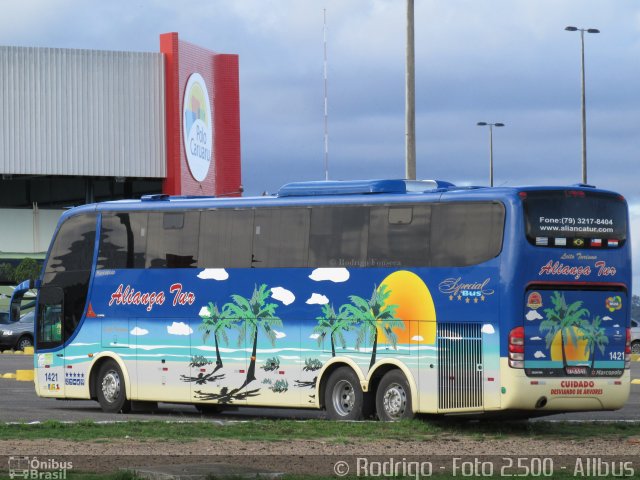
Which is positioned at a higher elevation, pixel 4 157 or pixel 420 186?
pixel 4 157

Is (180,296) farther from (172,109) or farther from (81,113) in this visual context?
(81,113)

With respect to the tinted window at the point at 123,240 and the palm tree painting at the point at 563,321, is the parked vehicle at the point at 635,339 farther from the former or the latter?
the palm tree painting at the point at 563,321

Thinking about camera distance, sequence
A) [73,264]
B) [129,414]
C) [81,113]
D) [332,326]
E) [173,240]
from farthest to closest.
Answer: [81,113] → [73,264] → [129,414] → [173,240] → [332,326]

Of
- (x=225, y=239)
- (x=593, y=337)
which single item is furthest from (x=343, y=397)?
(x=593, y=337)

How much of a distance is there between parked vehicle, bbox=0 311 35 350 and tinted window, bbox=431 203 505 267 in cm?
3664

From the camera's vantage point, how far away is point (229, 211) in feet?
80.5

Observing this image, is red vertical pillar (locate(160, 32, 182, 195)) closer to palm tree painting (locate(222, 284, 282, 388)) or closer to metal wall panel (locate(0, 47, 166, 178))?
metal wall panel (locate(0, 47, 166, 178))

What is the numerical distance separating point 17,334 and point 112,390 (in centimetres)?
3044

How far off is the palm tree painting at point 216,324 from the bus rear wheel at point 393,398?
3.22 m

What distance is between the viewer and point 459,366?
69.5ft

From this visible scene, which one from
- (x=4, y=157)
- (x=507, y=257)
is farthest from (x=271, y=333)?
(x=4, y=157)

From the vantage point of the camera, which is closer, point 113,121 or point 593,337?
point 593,337

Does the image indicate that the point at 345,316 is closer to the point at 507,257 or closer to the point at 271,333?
the point at 271,333

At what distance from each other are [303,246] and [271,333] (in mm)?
1554
